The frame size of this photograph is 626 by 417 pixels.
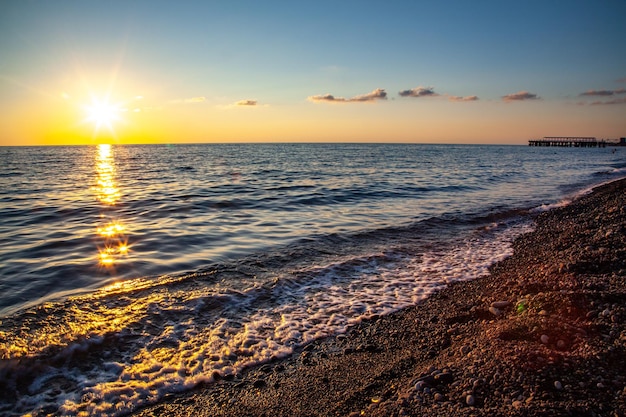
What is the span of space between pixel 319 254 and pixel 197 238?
4270 mm

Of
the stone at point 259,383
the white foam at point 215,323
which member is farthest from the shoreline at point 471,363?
the white foam at point 215,323

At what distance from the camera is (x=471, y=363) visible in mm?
3971

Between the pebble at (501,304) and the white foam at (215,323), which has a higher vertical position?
Result: the pebble at (501,304)

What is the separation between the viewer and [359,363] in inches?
185

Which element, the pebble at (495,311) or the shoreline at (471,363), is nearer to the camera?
the shoreline at (471,363)

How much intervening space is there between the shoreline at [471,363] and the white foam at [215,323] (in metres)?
0.35

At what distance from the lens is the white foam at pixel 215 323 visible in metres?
4.48

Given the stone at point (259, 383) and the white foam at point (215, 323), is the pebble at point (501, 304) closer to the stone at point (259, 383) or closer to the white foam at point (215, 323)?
the white foam at point (215, 323)

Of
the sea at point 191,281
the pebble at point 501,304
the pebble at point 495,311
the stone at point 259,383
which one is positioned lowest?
the stone at point 259,383

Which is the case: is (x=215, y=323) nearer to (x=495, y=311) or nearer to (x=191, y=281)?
(x=191, y=281)

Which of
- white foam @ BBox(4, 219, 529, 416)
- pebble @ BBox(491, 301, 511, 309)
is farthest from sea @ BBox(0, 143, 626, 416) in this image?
pebble @ BBox(491, 301, 511, 309)

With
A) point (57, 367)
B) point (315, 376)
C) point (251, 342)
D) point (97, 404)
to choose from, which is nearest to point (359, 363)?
point (315, 376)

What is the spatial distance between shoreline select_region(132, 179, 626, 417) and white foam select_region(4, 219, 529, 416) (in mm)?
348

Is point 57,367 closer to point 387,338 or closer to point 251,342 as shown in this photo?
point 251,342
